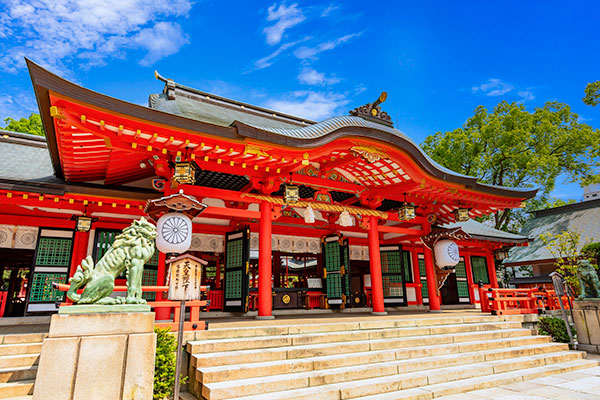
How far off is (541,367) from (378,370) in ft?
13.4

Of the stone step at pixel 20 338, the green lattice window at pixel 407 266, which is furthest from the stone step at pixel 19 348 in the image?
the green lattice window at pixel 407 266

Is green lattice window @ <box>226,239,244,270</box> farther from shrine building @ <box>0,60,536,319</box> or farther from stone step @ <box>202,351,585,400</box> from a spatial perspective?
stone step @ <box>202,351,585,400</box>

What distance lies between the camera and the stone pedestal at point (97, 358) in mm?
3979

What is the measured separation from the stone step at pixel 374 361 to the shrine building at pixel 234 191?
3201 millimetres

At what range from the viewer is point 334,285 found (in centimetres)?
1266

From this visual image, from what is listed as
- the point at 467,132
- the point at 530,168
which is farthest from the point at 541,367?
the point at 467,132

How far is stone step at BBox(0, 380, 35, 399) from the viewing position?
4672 millimetres

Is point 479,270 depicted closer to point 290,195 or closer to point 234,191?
point 290,195

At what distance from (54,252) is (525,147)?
26538 millimetres

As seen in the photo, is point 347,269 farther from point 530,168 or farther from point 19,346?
point 530,168

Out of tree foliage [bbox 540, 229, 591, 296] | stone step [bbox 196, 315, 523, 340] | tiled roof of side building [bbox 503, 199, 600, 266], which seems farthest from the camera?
tiled roof of side building [bbox 503, 199, 600, 266]

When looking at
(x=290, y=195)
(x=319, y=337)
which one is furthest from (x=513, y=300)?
(x=290, y=195)

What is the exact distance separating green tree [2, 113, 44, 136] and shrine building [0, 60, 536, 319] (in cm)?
1304

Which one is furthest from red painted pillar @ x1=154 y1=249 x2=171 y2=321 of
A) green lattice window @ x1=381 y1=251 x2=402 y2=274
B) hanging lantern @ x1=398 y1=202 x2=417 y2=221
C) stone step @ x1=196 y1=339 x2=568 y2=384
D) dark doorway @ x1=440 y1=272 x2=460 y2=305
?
dark doorway @ x1=440 y1=272 x2=460 y2=305
